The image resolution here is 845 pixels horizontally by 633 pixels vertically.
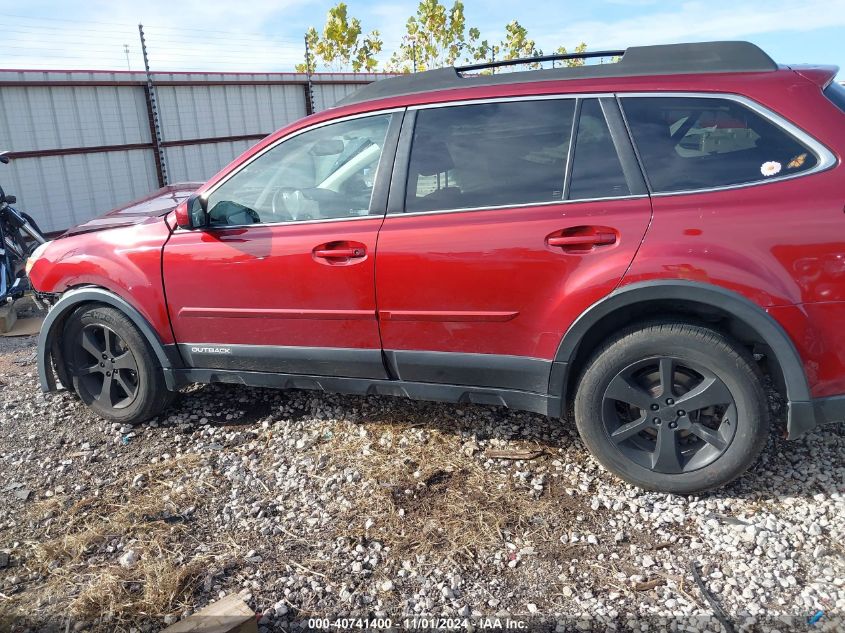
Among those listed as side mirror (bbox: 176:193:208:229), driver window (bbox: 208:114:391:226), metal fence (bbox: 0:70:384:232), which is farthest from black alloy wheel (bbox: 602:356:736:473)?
metal fence (bbox: 0:70:384:232)

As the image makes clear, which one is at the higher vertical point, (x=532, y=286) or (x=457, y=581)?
(x=532, y=286)

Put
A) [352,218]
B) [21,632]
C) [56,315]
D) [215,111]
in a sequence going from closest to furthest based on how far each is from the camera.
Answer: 1. [21,632]
2. [352,218]
3. [56,315]
4. [215,111]

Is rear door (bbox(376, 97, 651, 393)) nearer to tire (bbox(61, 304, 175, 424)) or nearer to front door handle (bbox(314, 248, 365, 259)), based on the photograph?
front door handle (bbox(314, 248, 365, 259))

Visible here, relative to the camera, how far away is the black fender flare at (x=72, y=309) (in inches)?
153

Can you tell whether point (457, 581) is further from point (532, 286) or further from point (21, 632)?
point (21, 632)

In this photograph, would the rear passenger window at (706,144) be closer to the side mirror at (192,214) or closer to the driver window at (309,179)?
the driver window at (309,179)

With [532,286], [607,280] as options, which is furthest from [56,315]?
[607,280]

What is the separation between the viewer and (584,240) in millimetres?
2930

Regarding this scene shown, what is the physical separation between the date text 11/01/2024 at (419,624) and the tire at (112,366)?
6.77 feet

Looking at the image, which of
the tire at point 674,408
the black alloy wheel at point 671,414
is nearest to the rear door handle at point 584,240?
the tire at point 674,408

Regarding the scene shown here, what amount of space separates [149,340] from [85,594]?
5.25 ft

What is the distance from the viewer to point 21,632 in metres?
2.54

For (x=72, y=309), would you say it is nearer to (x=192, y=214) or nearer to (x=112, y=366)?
(x=112, y=366)

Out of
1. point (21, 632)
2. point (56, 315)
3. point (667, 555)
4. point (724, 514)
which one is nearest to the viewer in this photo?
point (21, 632)
